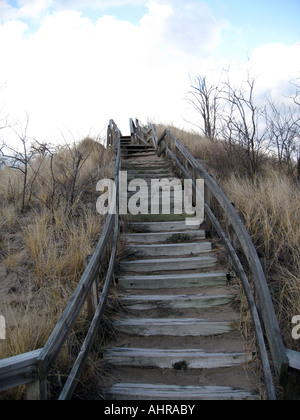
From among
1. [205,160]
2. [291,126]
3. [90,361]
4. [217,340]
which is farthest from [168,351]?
[205,160]

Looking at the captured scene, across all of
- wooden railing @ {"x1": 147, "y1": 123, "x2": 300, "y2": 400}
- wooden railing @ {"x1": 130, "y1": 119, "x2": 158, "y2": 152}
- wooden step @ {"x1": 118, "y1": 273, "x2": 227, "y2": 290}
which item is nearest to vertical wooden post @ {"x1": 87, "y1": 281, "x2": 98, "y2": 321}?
wooden step @ {"x1": 118, "y1": 273, "x2": 227, "y2": 290}

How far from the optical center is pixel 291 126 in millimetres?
8031

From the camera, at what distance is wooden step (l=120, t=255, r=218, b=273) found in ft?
15.5

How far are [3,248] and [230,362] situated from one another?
3700 millimetres

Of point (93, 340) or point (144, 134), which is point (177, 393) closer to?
point (93, 340)

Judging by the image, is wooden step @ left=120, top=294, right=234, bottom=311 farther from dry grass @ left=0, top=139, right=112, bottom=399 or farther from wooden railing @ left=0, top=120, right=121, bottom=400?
dry grass @ left=0, top=139, right=112, bottom=399

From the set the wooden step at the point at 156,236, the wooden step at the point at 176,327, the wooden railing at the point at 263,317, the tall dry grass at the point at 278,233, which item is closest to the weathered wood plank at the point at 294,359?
the wooden railing at the point at 263,317

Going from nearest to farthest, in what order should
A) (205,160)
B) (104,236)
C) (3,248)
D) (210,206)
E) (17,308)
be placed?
(17,308) < (104,236) < (3,248) < (210,206) < (205,160)

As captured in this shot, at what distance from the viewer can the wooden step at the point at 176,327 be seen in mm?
3596

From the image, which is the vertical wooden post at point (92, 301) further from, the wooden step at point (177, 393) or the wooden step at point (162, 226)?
the wooden step at point (162, 226)

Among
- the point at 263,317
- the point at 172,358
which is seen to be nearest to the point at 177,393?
the point at 172,358

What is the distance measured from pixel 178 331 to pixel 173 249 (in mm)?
1662

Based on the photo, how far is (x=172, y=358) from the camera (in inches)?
127
